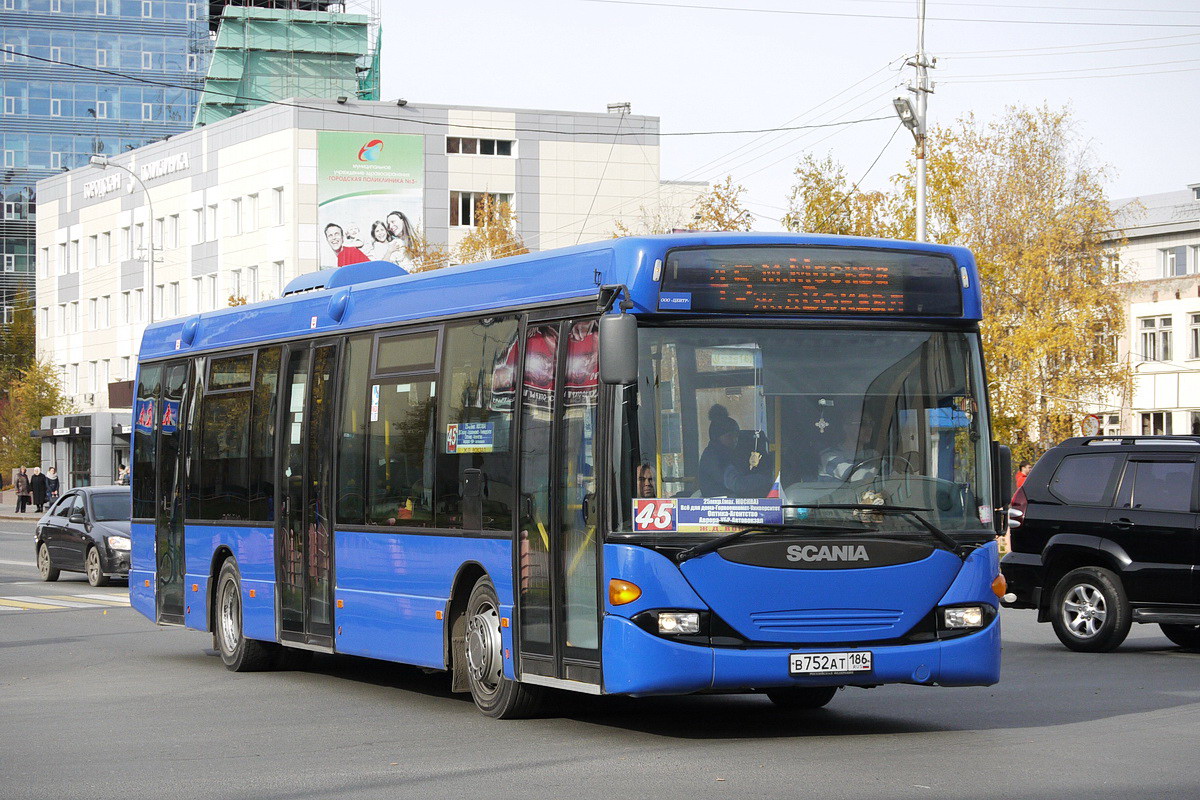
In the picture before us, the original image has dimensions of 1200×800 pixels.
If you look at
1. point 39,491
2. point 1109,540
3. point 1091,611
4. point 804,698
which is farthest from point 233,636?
point 39,491

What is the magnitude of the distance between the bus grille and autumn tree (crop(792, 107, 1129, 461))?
98.5ft

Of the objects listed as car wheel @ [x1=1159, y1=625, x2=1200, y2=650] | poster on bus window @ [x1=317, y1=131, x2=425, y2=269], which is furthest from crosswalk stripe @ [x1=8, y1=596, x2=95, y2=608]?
poster on bus window @ [x1=317, y1=131, x2=425, y2=269]

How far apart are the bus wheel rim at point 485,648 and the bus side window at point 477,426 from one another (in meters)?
0.57

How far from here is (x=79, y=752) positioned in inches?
403

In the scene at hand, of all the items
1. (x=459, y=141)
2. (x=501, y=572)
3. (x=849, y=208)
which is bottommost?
(x=501, y=572)

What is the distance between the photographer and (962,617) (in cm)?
1036

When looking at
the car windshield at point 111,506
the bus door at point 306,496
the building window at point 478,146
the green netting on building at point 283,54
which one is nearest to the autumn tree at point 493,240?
the building window at point 478,146

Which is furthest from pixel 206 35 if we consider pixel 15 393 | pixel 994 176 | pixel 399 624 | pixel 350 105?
pixel 399 624

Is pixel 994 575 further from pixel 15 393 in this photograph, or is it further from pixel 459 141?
pixel 15 393

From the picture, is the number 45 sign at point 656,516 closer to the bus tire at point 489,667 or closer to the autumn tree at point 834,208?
the bus tire at point 489,667

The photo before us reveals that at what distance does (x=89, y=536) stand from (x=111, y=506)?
27.7 inches

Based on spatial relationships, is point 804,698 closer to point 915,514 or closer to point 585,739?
point 585,739

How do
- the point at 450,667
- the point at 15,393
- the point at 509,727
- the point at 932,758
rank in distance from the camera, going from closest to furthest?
the point at 932,758 → the point at 509,727 → the point at 450,667 → the point at 15,393

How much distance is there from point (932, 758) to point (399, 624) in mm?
4358
